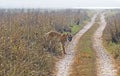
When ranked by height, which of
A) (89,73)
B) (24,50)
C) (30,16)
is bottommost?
(89,73)

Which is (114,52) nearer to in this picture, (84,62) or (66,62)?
(84,62)

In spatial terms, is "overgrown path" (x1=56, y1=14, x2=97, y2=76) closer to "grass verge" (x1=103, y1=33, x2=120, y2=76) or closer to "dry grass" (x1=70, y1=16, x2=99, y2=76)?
"dry grass" (x1=70, y1=16, x2=99, y2=76)

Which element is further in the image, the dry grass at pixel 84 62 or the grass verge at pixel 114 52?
the grass verge at pixel 114 52

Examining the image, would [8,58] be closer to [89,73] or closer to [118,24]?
[89,73]

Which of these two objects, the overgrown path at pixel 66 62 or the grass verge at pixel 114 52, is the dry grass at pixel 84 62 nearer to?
the overgrown path at pixel 66 62

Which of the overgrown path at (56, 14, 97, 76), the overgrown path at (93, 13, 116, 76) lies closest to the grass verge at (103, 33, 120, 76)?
the overgrown path at (93, 13, 116, 76)

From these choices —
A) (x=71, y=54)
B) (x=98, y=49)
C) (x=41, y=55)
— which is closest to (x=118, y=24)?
(x=98, y=49)

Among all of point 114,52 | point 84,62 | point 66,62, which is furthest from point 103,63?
point 114,52

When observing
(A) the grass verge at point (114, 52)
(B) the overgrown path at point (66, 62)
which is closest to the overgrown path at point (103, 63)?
(A) the grass verge at point (114, 52)

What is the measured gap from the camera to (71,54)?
20.8 m

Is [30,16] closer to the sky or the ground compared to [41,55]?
closer to the sky

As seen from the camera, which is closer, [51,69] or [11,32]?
[51,69]

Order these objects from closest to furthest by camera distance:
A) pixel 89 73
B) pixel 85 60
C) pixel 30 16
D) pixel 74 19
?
pixel 89 73, pixel 85 60, pixel 30 16, pixel 74 19

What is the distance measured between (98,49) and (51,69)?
25.2 ft
